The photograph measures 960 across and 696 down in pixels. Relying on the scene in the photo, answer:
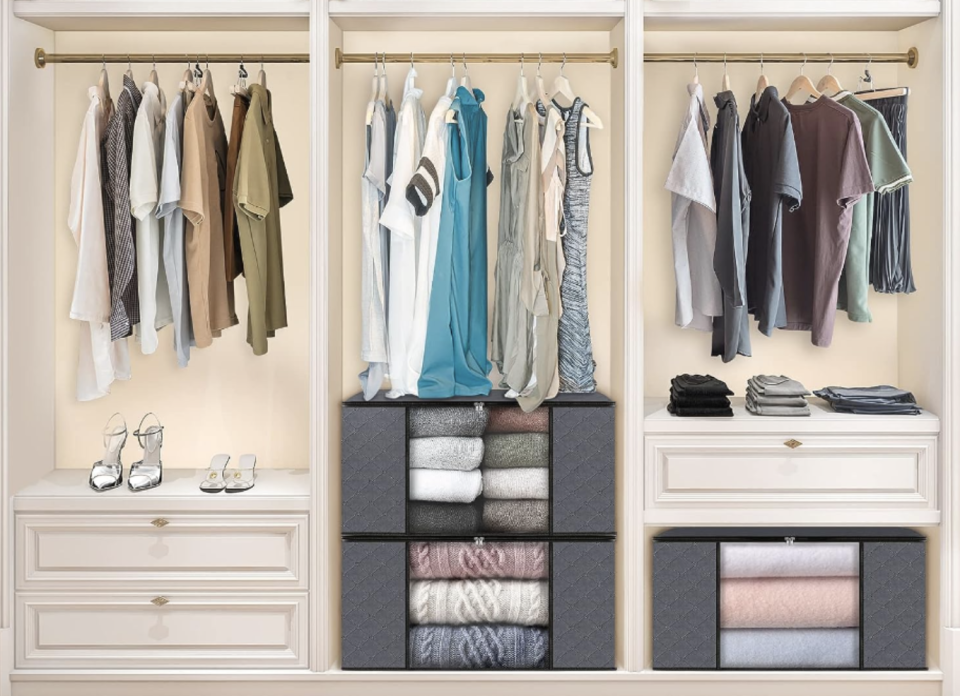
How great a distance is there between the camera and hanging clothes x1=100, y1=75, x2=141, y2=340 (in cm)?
277

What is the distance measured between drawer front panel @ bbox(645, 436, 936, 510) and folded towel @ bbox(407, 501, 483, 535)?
1.94ft

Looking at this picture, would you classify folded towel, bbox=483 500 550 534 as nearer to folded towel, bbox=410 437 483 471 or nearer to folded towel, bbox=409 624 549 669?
folded towel, bbox=410 437 483 471

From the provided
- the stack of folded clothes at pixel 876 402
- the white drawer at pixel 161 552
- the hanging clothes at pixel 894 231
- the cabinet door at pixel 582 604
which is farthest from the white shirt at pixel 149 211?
Answer: the hanging clothes at pixel 894 231

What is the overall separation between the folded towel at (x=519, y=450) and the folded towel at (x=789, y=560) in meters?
0.65

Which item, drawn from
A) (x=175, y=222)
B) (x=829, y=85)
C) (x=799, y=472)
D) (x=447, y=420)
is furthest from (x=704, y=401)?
(x=175, y=222)

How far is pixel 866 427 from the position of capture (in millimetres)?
2711

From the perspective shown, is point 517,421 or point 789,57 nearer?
point 517,421

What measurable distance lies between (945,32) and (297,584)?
8.88 ft

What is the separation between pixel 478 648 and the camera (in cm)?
278

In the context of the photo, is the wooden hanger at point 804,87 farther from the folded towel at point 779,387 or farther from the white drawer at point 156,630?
the white drawer at point 156,630

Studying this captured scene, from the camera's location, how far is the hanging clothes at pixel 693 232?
280cm

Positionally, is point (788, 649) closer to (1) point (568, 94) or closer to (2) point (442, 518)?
(2) point (442, 518)

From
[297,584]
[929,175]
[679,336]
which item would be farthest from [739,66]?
[297,584]

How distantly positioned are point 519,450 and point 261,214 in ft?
3.72
